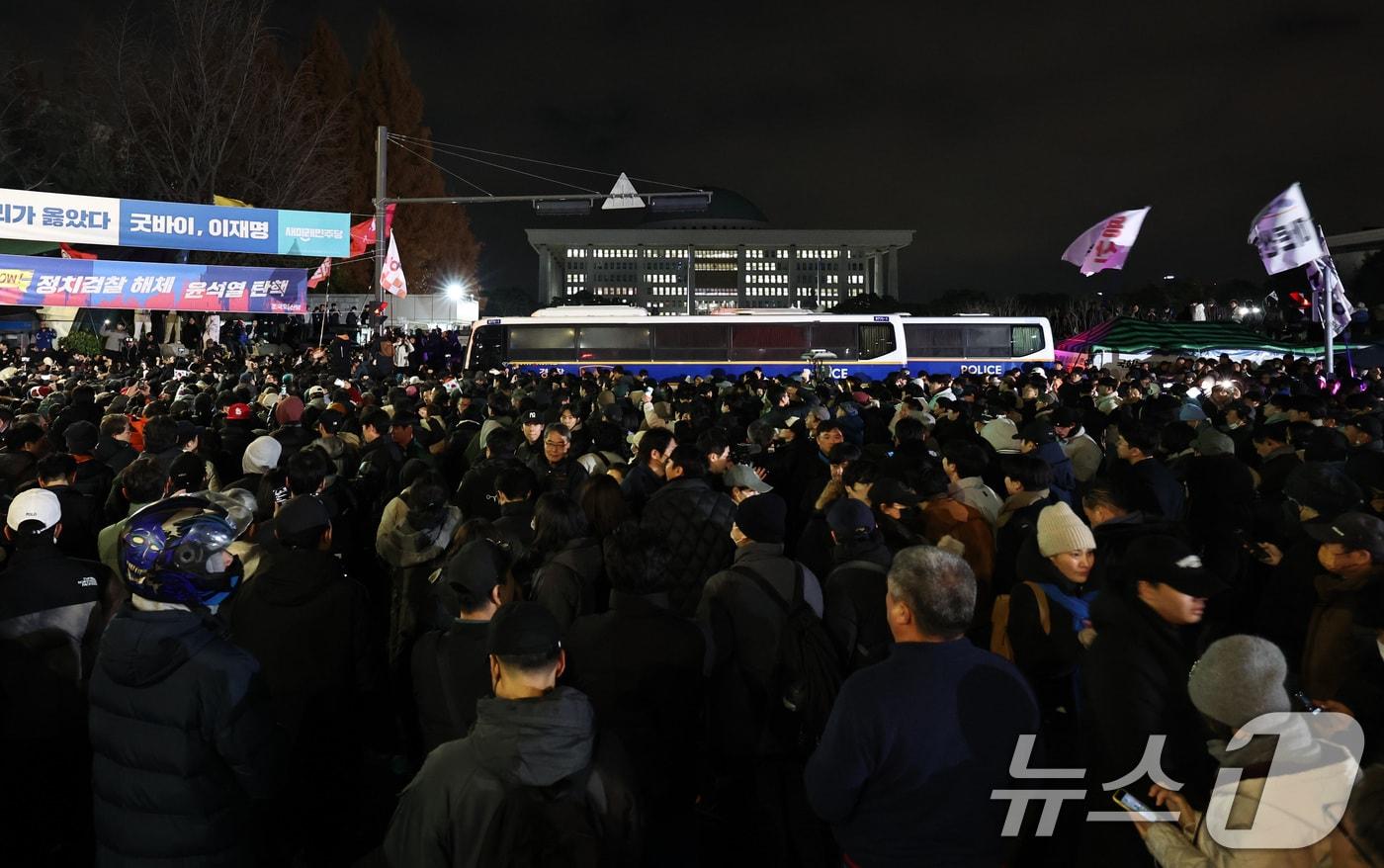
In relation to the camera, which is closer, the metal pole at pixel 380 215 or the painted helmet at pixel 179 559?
the painted helmet at pixel 179 559

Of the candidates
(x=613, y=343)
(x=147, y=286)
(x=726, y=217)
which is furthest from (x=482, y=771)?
(x=726, y=217)

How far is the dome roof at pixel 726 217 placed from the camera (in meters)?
112

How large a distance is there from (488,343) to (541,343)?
4.37 ft

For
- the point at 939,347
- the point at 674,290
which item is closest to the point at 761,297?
the point at 674,290

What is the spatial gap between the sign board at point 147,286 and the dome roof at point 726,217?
281 ft

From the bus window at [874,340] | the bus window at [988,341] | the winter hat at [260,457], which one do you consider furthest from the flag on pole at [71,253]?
the bus window at [988,341]

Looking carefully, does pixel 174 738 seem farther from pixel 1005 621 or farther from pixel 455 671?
pixel 1005 621

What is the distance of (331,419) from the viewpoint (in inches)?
354

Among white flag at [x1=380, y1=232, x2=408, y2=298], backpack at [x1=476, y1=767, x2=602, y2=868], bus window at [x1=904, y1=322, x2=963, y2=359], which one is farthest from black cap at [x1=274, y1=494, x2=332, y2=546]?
Result: bus window at [x1=904, y1=322, x2=963, y2=359]

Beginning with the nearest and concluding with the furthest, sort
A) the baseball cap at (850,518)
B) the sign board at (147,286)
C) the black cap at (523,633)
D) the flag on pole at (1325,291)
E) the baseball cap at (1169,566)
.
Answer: the black cap at (523,633) < the baseball cap at (1169,566) < the baseball cap at (850,518) < the flag on pole at (1325,291) < the sign board at (147,286)

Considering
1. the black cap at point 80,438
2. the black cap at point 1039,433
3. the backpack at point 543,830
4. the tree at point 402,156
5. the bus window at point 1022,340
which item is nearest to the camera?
the backpack at point 543,830

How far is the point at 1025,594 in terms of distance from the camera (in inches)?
154

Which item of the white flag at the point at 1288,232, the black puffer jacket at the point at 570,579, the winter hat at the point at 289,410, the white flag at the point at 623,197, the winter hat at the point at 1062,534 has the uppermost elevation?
the white flag at the point at 623,197

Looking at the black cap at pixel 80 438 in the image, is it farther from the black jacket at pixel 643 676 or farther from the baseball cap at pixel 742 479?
the black jacket at pixel 643 676
